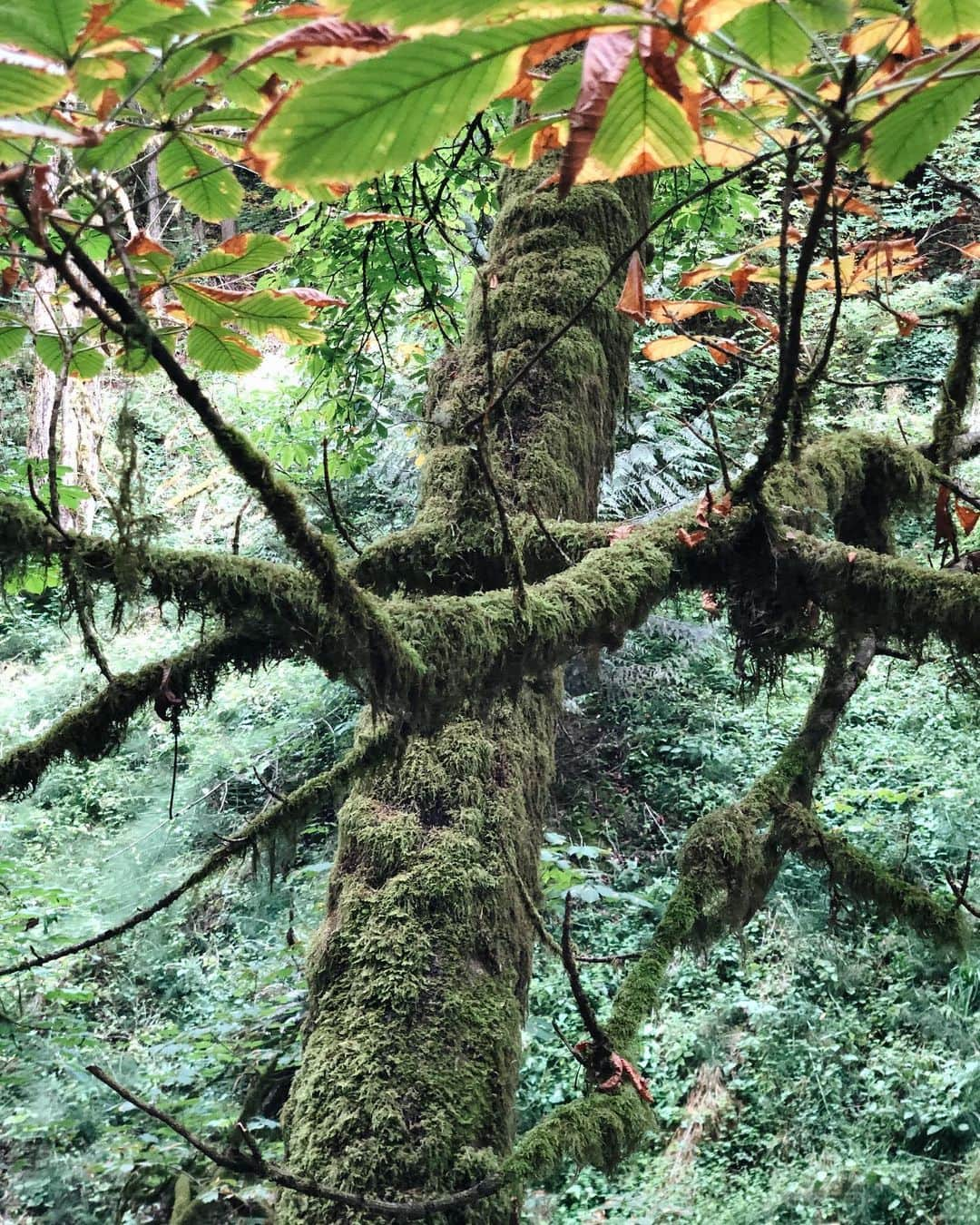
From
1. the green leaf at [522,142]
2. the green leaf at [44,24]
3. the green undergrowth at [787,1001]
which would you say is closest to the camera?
the green leaf at [44,24]

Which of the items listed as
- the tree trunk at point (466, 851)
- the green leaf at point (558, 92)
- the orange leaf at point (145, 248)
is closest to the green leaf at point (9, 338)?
the orange leaf at point (145, 248)

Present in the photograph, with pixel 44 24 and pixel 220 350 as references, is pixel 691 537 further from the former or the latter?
pixel 44 24

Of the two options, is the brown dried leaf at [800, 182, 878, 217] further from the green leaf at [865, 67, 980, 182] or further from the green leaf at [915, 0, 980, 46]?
the green leaf at [915, 0, 980, 46]

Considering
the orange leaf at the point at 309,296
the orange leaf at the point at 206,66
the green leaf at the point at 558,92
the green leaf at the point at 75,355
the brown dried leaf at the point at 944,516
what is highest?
the green leaf at the point at 558,92

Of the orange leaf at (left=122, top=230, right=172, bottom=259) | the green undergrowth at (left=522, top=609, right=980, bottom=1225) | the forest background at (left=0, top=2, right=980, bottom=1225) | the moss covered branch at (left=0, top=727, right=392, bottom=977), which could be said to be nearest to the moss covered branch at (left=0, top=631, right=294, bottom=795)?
the forest background at (left=0, top=2, right=980, bottom=1225)

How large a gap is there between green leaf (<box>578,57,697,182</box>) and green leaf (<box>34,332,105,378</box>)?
86 cm

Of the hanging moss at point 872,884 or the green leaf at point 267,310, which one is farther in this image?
the hanging moss at point 872,884

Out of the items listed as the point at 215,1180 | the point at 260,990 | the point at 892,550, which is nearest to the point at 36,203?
the point at 892,550

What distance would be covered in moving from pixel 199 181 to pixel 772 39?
71 cm

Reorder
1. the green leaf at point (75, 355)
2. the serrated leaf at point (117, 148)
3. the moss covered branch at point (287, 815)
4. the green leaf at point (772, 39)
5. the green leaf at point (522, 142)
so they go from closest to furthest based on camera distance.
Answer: the green leaf at point (772, 39), the serrated leaf at point (117, 148), the green leaf at point (522, 142), the green leaf at point (75, 355), the moss covered branch at point (287, 815)

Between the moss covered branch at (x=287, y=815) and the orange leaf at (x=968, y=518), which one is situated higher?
the orange leaf at (x=968, y=518)

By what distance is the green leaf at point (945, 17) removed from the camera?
62 cm

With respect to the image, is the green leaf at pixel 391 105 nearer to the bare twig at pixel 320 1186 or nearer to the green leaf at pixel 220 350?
the green leaf at pixel 220 350

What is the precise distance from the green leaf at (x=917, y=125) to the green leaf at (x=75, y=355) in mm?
1010
